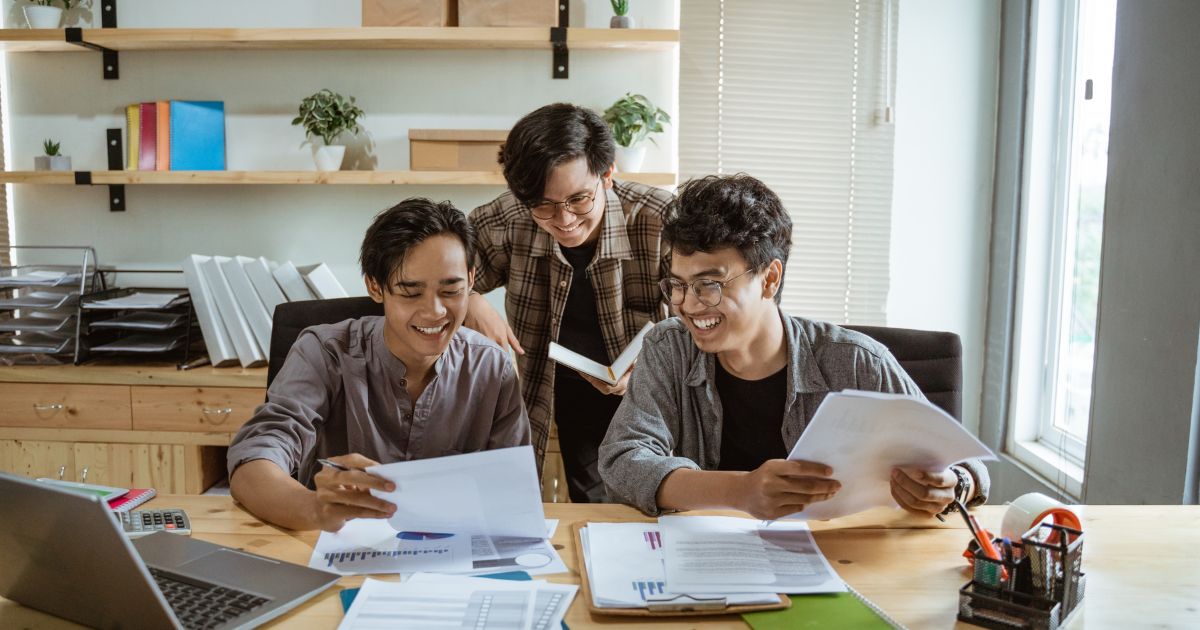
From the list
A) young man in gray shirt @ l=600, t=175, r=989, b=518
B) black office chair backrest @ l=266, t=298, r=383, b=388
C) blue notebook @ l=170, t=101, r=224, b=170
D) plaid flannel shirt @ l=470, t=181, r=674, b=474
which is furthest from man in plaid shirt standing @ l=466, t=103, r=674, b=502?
blue notebook @ l=170, t=101, r=224, b=170

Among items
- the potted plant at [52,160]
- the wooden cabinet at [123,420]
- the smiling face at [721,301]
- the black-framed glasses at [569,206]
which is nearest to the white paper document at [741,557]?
the smiling face at [721,301]

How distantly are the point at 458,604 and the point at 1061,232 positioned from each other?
88.7 inches

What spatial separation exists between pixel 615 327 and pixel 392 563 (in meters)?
1.05

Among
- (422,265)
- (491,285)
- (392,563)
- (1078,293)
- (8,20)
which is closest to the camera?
(392,563)

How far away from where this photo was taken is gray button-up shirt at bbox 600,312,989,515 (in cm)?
144

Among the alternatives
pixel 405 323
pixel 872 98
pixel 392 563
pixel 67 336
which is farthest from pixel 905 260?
pixel 67 336

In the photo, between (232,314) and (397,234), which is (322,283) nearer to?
(232,314)

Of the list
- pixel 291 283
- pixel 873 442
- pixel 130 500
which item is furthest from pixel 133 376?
pixel 873 442

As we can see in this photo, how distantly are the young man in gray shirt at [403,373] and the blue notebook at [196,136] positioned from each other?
1471mm

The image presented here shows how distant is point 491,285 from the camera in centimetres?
225

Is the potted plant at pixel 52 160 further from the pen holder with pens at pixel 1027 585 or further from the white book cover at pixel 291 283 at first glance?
the pen holder with pens at pixel 1027 585

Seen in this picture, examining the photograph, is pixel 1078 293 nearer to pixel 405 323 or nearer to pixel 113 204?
pixel 405 323

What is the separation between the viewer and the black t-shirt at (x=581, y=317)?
211 cm

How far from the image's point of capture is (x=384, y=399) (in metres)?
1.58
